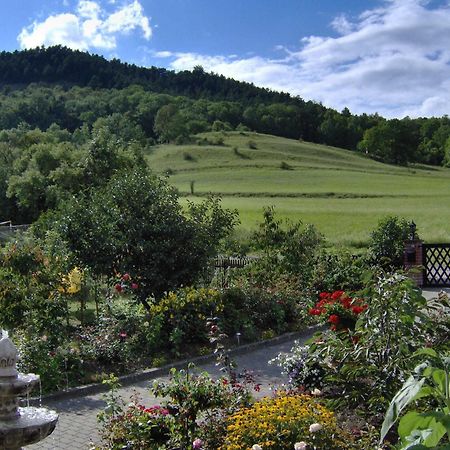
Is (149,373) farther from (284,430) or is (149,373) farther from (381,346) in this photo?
(284,430)

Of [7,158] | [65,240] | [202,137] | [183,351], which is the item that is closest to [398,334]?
[183,351]

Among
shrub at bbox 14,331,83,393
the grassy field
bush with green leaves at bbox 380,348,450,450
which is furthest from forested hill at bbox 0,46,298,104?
bush with green leaves at bbox 380,348,450,450

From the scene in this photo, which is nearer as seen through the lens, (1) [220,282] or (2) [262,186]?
(1) [220,282]

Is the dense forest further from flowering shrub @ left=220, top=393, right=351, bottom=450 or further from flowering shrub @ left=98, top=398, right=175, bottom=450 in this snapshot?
flowering shrub @ left=220, top=393, right=351, bottom=450

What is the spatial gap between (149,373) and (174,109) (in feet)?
309

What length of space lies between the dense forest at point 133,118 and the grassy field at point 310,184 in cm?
561

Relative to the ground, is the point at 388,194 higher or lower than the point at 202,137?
lower

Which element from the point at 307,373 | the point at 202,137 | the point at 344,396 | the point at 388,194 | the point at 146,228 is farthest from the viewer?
the point at 202,137

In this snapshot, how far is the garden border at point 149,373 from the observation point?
952 centimetres

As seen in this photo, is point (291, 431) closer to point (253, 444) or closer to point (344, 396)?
point (253, 444)

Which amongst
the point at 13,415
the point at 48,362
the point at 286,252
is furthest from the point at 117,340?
the point at 286,252

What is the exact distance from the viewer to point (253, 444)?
17.9 ft

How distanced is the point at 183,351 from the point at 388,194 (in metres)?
43.6

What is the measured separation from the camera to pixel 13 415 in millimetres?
5039
